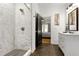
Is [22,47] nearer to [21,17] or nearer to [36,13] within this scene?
[21,17]

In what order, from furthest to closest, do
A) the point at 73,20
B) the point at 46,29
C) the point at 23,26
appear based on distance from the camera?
the point at 46,29 < the point at 23,26 < the point at 73,20

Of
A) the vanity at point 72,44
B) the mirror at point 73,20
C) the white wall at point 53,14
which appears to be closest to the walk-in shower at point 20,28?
the white wall at point 53,14

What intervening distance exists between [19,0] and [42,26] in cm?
383

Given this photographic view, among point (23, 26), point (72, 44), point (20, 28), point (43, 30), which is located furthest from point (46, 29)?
point (72, 44)

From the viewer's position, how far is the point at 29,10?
15.3ft

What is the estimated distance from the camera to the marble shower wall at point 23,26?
4281 mm

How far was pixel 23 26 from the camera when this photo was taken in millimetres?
4527

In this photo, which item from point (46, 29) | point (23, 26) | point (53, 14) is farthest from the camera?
point (46, 29)

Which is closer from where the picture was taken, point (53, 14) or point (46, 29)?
point (53, 14)

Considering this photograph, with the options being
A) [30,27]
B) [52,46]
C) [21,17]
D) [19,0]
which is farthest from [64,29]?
[19,0]

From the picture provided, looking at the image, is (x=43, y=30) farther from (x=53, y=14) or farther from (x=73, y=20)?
(x=73, y=20)

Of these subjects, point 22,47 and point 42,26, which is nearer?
point 22,47

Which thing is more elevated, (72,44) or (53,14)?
(53,14)

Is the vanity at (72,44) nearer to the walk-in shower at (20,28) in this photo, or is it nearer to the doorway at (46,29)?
the walk-in shower at (20,28)
